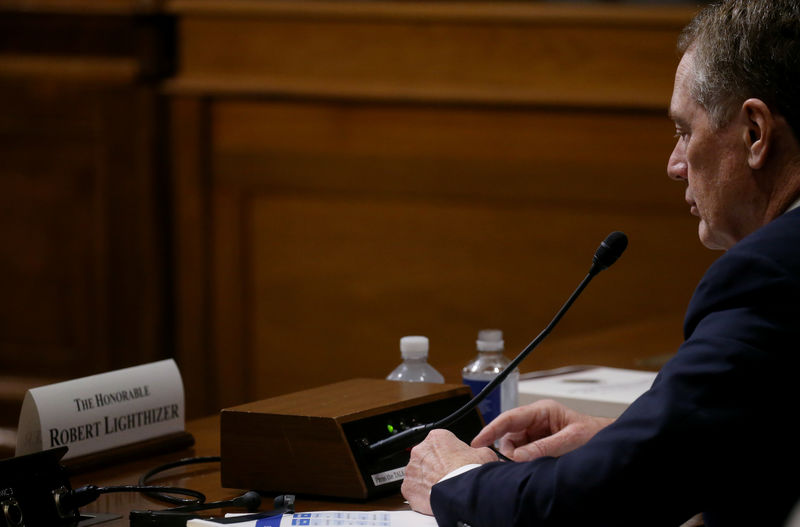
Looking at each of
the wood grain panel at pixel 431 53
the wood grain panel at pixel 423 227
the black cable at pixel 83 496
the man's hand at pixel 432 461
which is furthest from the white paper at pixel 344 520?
the wood grain panel at pixel 431 53

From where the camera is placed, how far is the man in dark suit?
1.03 m

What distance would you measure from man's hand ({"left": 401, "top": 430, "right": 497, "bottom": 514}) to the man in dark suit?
0.07 ft

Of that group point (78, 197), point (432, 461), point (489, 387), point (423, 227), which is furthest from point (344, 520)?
point (78, 197)

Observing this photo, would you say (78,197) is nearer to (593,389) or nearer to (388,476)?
(593,389)

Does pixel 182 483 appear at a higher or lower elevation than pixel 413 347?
lower

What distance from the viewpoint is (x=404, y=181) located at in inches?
148

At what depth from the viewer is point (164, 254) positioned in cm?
407

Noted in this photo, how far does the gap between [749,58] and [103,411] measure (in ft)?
3.00

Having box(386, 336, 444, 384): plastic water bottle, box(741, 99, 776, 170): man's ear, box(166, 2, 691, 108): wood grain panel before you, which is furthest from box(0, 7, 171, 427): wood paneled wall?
box(741, 99, 776, 170): man's ear

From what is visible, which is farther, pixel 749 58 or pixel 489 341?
pixel 489 341

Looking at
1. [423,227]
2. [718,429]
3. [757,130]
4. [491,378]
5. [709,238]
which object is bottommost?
[423,227]

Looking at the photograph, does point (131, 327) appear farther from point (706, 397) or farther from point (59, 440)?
point (706, 397)

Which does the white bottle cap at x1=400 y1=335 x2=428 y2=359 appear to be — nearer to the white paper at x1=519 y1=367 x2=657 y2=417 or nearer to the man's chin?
the white paper at x1=519 y1=367 x2=657 y2=417

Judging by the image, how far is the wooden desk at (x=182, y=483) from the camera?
4.44 feet
